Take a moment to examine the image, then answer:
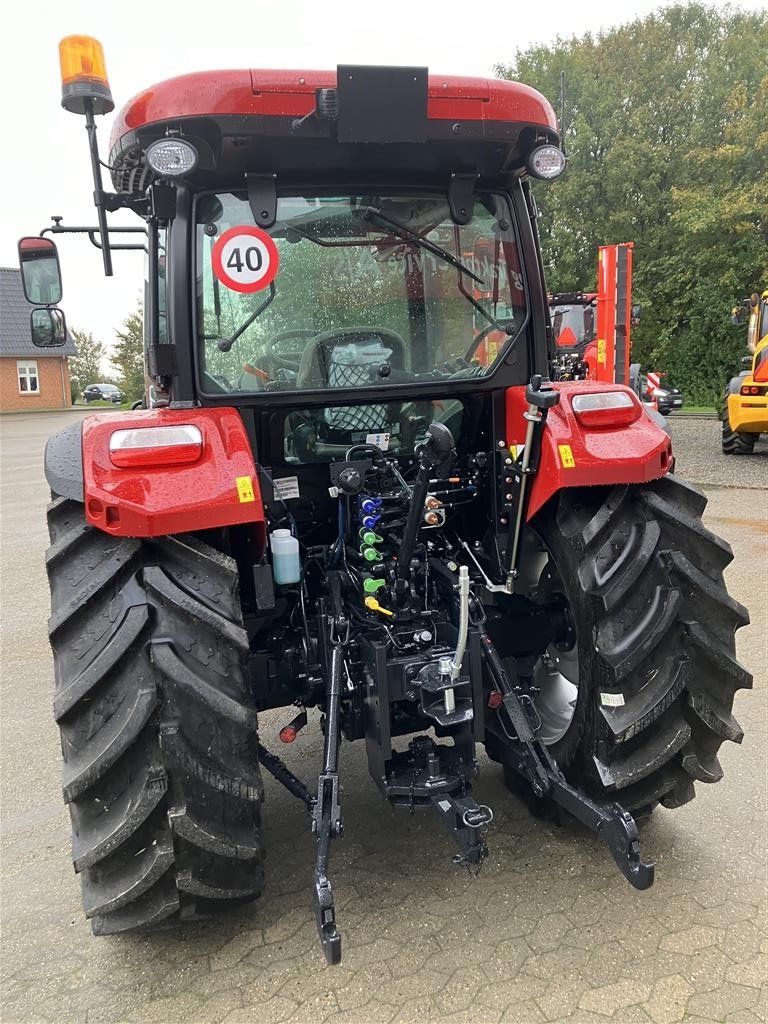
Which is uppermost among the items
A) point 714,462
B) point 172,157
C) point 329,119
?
point 329,119

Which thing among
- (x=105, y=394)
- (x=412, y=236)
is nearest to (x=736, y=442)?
(x=412, y=236)

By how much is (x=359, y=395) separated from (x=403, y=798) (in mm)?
1330

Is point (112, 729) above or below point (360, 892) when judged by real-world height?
above

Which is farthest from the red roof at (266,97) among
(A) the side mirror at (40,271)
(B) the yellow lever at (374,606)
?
(B) the yellow lever at (374,606)

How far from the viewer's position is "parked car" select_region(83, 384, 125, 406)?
41.2 m

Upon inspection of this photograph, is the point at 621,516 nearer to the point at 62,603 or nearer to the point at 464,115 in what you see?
the point at 464,115

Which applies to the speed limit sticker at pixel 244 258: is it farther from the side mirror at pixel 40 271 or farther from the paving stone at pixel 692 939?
the paving stone at pixel 692 939

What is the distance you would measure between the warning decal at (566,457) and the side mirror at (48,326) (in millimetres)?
2122

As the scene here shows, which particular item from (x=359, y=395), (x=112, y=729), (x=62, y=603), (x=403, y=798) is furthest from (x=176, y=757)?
(x=359, y=395)

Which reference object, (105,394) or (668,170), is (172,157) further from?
(105,394)

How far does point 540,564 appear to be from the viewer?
3.01m

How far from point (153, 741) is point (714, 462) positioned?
11.5 m

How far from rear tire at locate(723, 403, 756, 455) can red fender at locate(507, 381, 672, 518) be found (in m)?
10.6

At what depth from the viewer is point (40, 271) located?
329 cm
